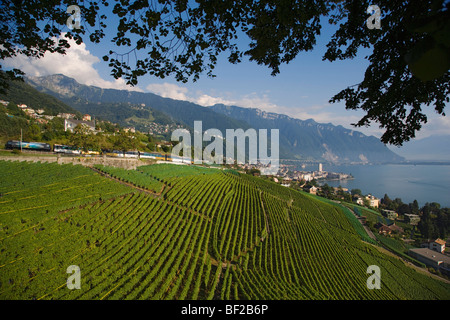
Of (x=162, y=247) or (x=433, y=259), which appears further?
(x=433, y=259)

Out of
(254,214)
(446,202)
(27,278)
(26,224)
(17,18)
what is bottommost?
(446,202)

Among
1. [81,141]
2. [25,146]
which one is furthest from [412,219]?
[25,146]

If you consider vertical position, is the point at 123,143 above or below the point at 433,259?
above

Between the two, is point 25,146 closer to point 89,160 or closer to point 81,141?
point 81,141

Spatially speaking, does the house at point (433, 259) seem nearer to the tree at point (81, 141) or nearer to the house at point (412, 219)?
the house at point (412, 219)

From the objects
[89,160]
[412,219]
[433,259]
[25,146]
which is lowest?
[412,219]

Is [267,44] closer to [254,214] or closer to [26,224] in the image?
→ [26,224]

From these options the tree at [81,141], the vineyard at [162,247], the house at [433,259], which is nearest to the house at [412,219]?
the house at [433,259]

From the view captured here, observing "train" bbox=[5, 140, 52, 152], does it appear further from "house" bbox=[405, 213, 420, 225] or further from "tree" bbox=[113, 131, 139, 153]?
"house" bbox=[405, 213, 420, 225]
